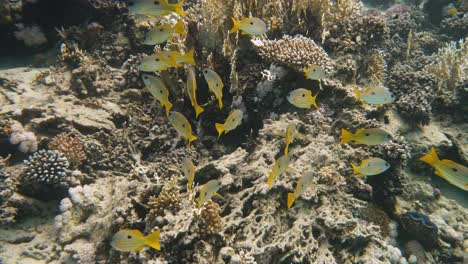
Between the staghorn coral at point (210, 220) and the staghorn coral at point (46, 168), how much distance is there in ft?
8.57

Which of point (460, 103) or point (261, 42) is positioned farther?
point (460, 103)

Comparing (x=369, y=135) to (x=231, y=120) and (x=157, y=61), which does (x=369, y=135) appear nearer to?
(x=231, y=120)

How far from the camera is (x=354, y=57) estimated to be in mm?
6137

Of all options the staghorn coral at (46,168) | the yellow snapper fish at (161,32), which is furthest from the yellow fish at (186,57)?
the staghorn coral at (46,168)

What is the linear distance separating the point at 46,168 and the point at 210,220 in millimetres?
2947

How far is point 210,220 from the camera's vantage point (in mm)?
3648

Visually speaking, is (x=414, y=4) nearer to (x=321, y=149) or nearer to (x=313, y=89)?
(x=313, y=89)

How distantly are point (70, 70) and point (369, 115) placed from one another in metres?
6.24

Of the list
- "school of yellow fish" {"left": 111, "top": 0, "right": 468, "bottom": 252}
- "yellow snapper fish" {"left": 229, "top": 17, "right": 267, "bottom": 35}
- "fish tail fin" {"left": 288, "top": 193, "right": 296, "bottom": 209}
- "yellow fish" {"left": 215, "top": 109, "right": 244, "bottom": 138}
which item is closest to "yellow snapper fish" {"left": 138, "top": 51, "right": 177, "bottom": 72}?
"school of yellow fish" {"left": 111, "top": 0, "right": 468, "bottom": 252}

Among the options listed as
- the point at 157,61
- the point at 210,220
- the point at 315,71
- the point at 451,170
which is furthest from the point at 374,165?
the point at 157,61

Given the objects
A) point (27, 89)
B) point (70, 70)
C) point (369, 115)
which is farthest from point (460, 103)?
point (27, 89)

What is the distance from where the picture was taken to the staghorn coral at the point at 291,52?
17.0ft

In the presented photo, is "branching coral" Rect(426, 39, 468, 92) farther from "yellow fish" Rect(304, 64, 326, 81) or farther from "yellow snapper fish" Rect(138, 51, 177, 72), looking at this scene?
"yellow snapper fish" Rect(138, 51, 177, 72)

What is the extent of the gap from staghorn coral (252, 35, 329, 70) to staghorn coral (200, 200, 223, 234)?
290cm
